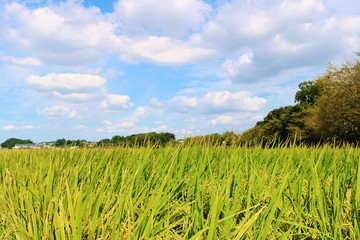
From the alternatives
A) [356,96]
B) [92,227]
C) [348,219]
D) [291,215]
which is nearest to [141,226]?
[92,227]

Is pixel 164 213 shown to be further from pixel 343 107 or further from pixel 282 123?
pixel 282 123

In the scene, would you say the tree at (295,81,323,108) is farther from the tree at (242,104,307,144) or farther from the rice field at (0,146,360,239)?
the rice field at (0,146,360,239)

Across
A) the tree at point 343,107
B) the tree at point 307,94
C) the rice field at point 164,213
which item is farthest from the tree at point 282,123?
the rice field at point 164,213

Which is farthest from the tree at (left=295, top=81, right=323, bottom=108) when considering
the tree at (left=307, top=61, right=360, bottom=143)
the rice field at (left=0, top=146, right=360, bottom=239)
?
the rice field at (left=0, top=146, right=360, bottom=239)

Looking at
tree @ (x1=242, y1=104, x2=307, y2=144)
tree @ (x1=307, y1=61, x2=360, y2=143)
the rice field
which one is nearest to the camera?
the rice field

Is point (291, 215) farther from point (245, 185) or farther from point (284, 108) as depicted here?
point (284, 108)

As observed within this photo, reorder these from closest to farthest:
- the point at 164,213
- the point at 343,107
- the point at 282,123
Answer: the point at 164,213 → the point at 343,107 → the point at 282,123

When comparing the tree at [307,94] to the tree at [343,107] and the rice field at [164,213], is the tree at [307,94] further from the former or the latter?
the rice field at [164,213]

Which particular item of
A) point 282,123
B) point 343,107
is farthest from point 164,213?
point 282,123

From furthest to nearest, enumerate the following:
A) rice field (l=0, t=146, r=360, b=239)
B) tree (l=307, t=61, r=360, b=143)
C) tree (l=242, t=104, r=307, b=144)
Result: tree (l=242, t=104, r=307, b=144) → tree (l=307, t=61, r=360, b=143) → rice field (l=0, t=146, r=360, b=239)

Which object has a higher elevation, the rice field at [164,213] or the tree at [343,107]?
the tree at [343,107]

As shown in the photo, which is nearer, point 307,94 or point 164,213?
point 164,213

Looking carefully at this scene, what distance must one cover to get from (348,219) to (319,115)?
33.5m

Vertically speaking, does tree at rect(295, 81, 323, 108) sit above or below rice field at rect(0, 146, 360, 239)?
above
